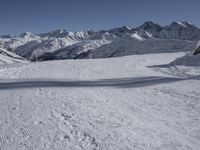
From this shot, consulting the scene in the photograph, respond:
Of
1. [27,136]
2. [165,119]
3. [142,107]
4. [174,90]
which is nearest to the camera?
[27,136]

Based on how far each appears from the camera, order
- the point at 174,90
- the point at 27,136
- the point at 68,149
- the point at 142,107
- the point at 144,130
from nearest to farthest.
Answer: the point at 68,149, the point at 27,136, the point at 144,130, the point at 142,107, the point at 174,90

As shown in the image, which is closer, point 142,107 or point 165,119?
point 165,119

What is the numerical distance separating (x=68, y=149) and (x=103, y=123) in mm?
1750

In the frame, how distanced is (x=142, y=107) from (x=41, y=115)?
3.28 meters

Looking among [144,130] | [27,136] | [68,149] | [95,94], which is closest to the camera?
[68,149]

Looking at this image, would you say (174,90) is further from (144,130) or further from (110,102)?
(144,130)

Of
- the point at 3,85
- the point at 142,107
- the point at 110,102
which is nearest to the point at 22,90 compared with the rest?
the point at 3,85

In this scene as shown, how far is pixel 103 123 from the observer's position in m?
8.02

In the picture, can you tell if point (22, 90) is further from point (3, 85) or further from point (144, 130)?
point (144, 130)

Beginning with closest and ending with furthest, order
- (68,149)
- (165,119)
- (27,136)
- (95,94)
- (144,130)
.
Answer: (68,149)
(27,136)
(144,130)
(165,119)
(95,94)

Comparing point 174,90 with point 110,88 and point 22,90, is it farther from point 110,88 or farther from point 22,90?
point 22,90

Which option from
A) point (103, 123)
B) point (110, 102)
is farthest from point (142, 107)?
point (103, 123)

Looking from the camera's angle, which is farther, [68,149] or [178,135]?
[178,135]

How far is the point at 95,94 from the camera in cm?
1176
